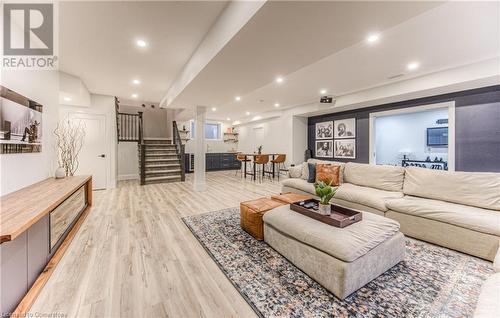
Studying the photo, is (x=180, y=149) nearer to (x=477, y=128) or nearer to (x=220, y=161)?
(x=220, y=161)

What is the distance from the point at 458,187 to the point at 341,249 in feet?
7.49

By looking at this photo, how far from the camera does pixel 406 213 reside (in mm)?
2574

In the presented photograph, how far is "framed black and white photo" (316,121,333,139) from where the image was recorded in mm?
6805

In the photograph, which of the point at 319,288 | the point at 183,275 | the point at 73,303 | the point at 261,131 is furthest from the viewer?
the point at 261,131

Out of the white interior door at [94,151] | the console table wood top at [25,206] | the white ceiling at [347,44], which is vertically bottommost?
the console table wood top at [25,206]

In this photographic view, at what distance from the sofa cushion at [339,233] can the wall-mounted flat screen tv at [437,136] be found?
6.04 m

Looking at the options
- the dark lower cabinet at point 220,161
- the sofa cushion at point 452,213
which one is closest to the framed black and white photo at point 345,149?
the sofa cushion at point 452,213

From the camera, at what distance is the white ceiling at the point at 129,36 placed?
2.16 meters

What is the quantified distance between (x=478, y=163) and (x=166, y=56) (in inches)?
243

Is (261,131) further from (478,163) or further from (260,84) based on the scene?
(478,163)

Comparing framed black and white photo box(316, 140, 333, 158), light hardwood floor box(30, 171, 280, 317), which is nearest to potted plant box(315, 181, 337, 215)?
light hardwood floor box(30, 171, 280, 317)

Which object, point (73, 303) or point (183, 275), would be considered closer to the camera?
point (73, 303)

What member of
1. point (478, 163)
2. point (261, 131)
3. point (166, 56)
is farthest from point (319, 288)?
point (261, 131)

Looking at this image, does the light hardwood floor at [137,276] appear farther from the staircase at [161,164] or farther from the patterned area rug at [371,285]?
the staircase at [161,164]
